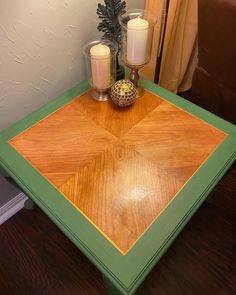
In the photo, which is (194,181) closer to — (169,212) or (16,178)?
(169,212)

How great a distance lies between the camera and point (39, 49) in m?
0.87

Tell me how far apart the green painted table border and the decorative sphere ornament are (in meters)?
0.25

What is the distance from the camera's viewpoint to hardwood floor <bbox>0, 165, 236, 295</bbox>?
41.9 inches

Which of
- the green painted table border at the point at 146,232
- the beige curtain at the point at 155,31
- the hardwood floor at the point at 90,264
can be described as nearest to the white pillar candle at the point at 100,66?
the green painted table border at the point at 146,232

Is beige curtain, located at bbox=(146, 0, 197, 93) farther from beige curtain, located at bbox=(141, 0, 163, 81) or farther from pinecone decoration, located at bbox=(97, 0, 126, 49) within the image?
pinecone decoration, located at bbox=(97, 0, 126, 49)

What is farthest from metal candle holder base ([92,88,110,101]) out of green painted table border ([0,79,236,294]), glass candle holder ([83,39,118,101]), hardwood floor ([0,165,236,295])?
hardwood floor ([0,165,236,295])

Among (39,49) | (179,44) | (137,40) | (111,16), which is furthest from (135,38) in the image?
(179,44)

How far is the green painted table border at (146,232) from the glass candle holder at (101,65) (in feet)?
0.81

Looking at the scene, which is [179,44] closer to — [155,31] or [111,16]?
[155,31]

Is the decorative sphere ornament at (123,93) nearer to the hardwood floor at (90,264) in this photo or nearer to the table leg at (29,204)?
the hardwood floor at (90,264)

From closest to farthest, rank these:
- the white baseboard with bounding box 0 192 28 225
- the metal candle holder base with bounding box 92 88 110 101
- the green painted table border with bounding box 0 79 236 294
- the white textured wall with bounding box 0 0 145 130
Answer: the green painted table border with bounding box 0 79 236 294
the white textured wall with bounding box 0 0 145 130
the metal candle holder base with bounding box 92 88 110 101
the white baseboard with bounding box 0 192 28 225

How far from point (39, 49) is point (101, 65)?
222 millimetres

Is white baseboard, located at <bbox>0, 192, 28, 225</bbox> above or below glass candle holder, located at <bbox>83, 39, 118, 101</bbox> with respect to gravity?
below

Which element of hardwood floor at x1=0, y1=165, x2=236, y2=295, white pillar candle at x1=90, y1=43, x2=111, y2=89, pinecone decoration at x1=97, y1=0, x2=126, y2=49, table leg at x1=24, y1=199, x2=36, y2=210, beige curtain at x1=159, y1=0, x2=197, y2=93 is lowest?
hardwood floor at x1=0, y1=165, x2=236, y2=295
